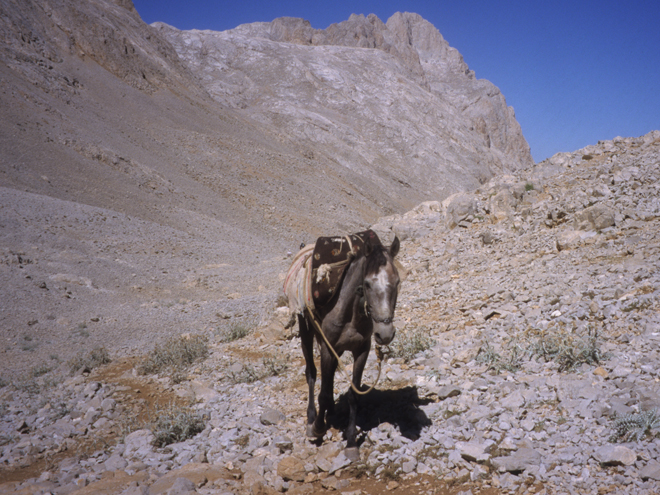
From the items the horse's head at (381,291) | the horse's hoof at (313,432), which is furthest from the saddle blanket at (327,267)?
the horse's hoof at (313,432)

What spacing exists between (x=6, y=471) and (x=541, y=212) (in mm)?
11884

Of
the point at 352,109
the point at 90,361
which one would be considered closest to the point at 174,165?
the point at 90,361

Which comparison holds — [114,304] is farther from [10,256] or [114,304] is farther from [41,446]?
[41,446]

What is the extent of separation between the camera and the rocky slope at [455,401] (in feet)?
12.2

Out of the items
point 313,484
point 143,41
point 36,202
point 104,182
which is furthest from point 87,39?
point 313,484

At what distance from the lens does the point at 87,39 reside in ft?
158

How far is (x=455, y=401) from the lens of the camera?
15.8 ft

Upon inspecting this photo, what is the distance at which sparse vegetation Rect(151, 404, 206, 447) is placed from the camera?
5.21 metres

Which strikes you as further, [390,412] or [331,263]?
[390,412]

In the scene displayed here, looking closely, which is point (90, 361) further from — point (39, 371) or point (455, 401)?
point (455, 401)

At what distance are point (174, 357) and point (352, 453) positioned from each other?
5037mm

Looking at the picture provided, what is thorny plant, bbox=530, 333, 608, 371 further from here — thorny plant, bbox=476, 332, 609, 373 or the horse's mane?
the horse's mane

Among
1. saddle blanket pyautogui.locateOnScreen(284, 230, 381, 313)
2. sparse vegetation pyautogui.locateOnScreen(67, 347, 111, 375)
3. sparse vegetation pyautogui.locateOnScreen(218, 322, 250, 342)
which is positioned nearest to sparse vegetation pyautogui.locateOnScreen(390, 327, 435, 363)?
saddle blanket pyautogui.locateOnScreen(284, 230, 381, 313)

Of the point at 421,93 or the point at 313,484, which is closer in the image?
the point at 313,484
